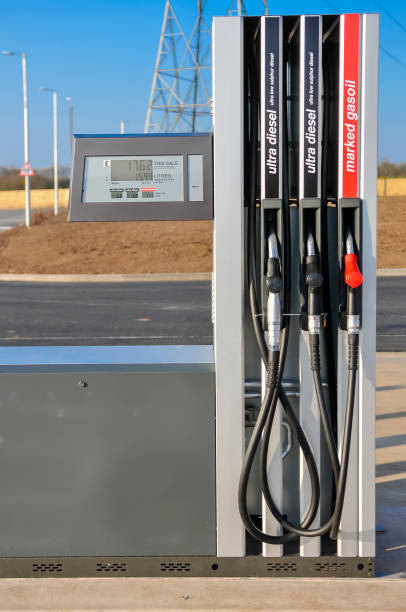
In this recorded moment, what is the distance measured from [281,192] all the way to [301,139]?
0.22 metres

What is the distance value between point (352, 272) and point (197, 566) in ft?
4.48

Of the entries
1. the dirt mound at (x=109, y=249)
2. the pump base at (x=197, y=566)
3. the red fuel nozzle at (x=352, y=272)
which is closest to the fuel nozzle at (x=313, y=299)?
the red fuel nozzle at (x=352, y=272)

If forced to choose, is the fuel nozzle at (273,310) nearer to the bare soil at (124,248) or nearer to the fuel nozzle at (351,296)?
the fuel nozzle at (351,296)

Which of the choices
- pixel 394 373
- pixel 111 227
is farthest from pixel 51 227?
pixel 394 373

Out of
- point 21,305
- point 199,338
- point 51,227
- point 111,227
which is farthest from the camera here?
point 51,227

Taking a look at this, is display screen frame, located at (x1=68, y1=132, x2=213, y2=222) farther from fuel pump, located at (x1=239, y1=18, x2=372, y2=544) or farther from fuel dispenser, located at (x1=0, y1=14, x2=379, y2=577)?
fuel pump, located at (x1=239, y1=18, x2=372, y2=544)

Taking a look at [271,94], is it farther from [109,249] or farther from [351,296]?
[109,249]

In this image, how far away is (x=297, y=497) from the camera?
11.3 feet

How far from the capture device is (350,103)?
10.5 feet

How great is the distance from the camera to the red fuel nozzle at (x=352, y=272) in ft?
10.3

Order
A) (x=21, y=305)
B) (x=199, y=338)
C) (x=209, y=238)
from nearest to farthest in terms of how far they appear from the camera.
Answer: (x=199, y=338) → (x=21, y=305) → (x=209, y=238)

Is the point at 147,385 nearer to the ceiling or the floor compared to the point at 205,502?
nearer to the ceiling

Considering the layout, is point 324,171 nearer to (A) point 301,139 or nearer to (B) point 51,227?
(A) point 301,139

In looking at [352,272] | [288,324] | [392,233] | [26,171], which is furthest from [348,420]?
[26,171]
